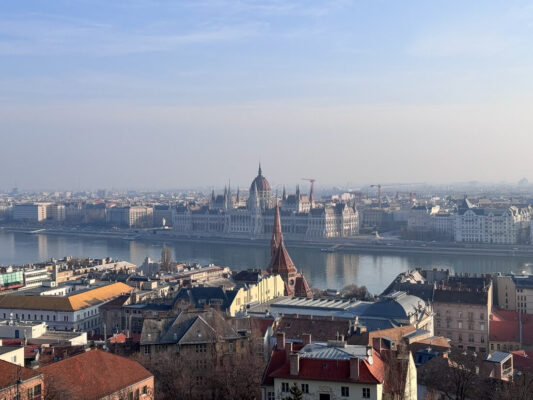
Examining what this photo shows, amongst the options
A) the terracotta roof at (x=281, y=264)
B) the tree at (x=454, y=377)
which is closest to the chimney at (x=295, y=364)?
the tree at (x=454, y=377)

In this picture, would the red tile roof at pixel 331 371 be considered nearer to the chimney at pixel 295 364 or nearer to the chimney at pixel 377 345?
the chimney at pixel 295 364

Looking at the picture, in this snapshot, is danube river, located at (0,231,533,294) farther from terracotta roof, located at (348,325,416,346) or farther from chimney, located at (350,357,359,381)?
chimney, located at (350,357,359,381)

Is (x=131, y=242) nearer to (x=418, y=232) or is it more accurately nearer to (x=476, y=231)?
(x=418, y=232)

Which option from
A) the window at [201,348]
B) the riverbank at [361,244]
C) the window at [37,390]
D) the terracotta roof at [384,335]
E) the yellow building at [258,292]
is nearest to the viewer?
the window at [37,390]

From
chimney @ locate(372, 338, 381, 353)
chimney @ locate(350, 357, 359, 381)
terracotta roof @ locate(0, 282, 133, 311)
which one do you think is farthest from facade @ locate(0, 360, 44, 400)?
terracotta roof @ locate(0, 282, 133, 311)

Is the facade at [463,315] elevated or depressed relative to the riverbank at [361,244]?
elevated

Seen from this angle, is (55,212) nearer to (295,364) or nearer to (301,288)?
(301,288)
